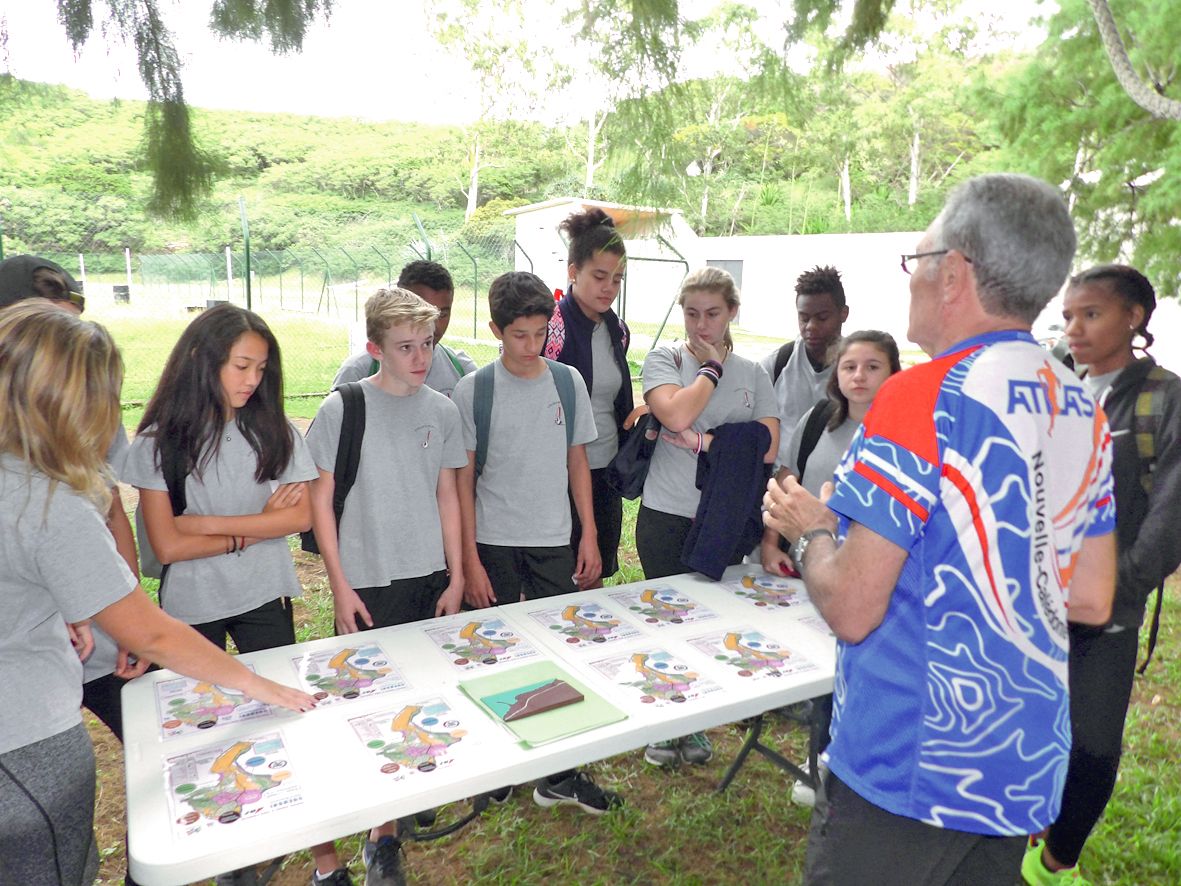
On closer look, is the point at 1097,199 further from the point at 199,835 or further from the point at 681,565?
the point at 199,835

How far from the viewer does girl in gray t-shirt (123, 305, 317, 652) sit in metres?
1.73

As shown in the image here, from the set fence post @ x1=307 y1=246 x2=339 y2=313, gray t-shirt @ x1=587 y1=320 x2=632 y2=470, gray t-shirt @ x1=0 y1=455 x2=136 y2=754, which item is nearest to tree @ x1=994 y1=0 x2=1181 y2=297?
gray t-shirt @ x1=587 y1=320 x2=632 y2=470

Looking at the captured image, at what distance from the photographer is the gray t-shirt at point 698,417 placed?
94.1 inches

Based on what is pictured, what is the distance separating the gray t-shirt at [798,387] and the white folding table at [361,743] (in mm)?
1069

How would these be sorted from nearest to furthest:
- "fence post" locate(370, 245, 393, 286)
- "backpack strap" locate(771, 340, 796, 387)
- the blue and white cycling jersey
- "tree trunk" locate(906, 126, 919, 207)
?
the blue and white cycling jersey, "backpack strap" locate(771, 340, 796, 387), "fence post" locate(370, 245, 393, 286), "tree trunk" locate(906, 126, 919, 207)

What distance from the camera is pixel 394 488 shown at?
2.04 m

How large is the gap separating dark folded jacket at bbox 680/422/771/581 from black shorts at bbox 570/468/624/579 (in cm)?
43

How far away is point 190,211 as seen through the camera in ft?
5.49

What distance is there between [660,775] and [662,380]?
1329 millimetres

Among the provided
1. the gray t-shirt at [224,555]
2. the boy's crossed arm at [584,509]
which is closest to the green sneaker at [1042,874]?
the boy's crossed arm at [584,509]

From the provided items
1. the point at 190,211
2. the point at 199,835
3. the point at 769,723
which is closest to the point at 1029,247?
the point at 199,835

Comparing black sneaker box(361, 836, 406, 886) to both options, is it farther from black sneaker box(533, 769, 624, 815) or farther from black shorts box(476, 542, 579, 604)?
black shorts box(476, 542, 579, 604)

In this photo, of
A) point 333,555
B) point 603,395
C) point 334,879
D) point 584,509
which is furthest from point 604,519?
point 334,879

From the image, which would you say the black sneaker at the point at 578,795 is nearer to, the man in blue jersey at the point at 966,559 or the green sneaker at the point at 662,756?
the green sneaker at the point at 662,756
